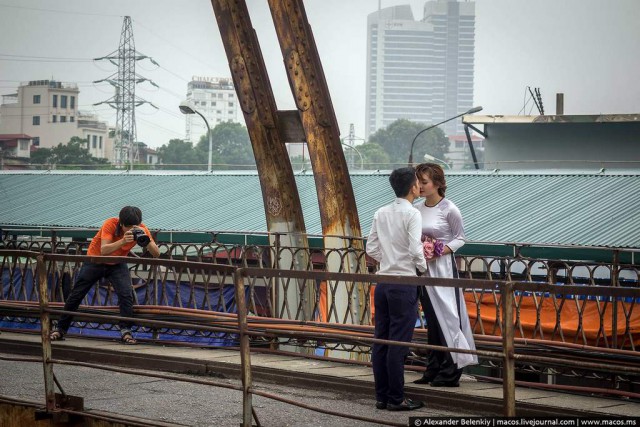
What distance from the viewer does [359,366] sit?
926 centimetres

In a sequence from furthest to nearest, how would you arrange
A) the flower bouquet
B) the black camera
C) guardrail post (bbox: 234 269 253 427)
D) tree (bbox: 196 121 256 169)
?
tree (bbox: 196 121 256 169) → the black camera → the flower bouquet → guardrail post (bbox: 234 269 253 427)

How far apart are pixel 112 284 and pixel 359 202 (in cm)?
1289

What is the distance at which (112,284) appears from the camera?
11023 millimetres

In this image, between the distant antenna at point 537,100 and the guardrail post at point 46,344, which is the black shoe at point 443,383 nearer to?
the guardrail post at point 46,344

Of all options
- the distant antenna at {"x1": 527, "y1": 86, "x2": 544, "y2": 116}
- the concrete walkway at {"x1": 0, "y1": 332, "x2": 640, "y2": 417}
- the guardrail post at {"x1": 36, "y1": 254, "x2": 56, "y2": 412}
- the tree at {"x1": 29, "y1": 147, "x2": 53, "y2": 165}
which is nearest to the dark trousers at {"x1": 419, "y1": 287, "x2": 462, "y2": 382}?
the concrete walkway at {"x1": 0, "y1": 332, "x2": 640, "y2": 417}

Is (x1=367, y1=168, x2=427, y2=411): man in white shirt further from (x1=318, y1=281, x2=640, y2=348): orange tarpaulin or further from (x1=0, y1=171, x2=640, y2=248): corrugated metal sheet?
(x1=0, y1=171, x2=640, y2=248): corrugated metal sheet

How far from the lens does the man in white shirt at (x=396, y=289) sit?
7.21 m

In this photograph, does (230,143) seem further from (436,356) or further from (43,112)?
(436,356)

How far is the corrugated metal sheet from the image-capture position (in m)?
19.5

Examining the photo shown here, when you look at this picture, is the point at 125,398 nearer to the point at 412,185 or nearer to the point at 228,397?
the point at 228,397

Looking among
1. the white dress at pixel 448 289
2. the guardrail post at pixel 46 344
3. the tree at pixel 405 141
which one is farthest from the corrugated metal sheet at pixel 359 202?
the tree at pixel 405 141

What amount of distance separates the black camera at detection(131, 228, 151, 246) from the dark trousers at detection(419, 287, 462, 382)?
374 cm

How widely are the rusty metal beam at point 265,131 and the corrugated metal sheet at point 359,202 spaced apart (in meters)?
7.72

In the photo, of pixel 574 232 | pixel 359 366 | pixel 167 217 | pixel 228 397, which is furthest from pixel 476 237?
pixel 228 397
